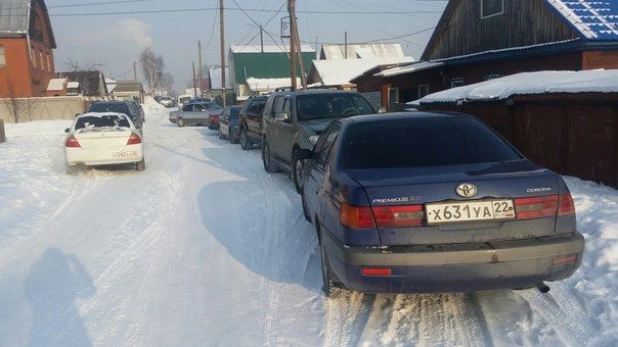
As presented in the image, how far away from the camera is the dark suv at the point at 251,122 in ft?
52.5

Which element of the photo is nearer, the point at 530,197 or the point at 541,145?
the point at 530,197

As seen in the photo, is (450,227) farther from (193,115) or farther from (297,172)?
(193,115)

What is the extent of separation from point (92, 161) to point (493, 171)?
9951 millimetres

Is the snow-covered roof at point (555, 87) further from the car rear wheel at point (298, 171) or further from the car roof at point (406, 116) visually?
the car rear wheel at point (298, 171)

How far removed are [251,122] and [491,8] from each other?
33.8ft

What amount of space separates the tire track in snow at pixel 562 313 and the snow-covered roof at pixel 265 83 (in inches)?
1979

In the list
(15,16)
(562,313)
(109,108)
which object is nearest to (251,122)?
(109,108)

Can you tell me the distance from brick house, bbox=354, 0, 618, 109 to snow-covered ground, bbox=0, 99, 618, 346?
9623 millimetres

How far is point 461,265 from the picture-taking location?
140 inches

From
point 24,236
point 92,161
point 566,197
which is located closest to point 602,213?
point 566,197

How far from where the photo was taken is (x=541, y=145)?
9.03 metres

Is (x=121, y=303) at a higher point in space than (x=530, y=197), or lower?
lower

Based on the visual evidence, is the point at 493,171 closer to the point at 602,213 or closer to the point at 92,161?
the point at 602,213

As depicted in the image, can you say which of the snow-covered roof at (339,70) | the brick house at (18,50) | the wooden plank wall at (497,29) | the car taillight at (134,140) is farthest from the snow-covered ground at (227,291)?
the brick house at (18,50)
